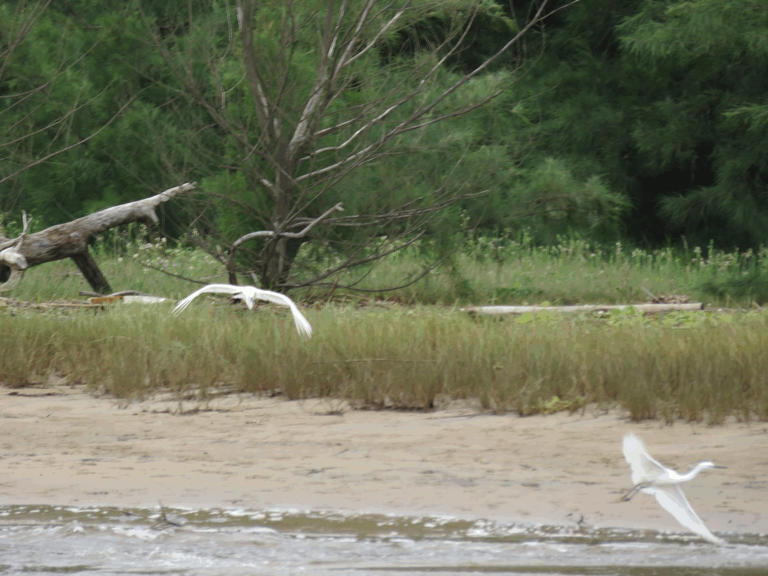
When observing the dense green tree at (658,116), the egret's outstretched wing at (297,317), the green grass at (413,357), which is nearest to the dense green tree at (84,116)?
the dense green tree at (658,116)

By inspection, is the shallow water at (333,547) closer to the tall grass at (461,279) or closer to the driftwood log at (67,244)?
the tall grass at (461,279)

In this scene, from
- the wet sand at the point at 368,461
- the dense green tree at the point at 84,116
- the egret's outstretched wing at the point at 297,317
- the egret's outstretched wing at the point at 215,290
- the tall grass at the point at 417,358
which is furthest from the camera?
the dense green tree at the point at 84,116

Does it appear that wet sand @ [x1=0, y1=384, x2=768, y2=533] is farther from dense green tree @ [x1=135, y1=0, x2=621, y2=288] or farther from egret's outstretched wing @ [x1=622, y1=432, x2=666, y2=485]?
dense green tree @ [x1=135, y1=0, x2=621, y2=288]

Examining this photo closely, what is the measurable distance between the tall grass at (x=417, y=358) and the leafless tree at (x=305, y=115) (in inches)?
55.2

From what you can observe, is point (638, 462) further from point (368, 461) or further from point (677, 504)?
point (368, 461)

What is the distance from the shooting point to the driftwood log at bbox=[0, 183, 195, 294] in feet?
26.7

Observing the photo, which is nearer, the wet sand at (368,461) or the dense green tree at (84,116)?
the wet sand at (368,461)

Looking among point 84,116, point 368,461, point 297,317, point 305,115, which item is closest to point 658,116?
point 84,116

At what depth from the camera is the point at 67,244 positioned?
846 cm

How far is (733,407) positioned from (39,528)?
3371 millimetres

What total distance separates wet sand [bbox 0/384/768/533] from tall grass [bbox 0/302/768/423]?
0.45 ft

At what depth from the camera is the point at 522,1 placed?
55.7ft

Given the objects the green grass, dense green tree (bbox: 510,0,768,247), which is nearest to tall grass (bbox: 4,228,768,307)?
the green grass

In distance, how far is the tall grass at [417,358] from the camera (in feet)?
16.4
